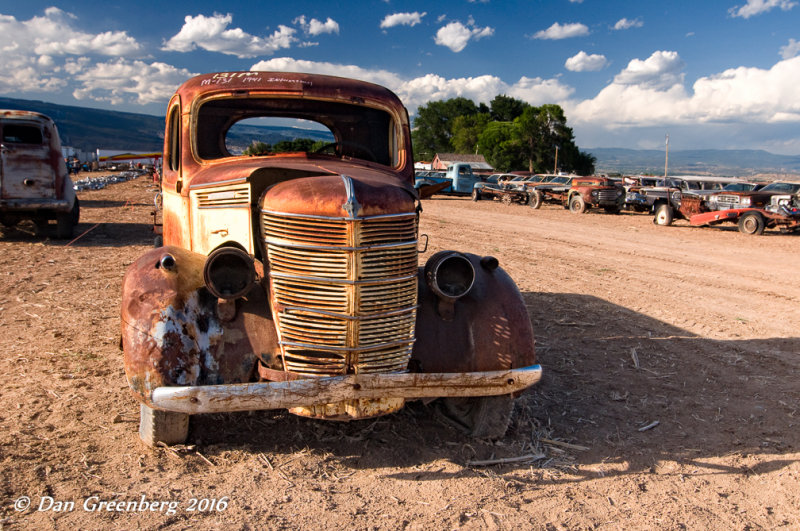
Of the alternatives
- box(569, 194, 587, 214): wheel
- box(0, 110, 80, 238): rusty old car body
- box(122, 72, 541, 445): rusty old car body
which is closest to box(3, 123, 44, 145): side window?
box(0, 110, 80, 238): rusty old car body

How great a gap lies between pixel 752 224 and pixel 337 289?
58.1 ft

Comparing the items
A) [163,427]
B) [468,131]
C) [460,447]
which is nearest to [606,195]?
[460,447]

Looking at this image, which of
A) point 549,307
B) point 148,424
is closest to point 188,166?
point 148,424

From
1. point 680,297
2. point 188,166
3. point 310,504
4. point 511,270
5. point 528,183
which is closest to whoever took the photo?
point 310,504

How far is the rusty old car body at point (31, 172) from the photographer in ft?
36.5

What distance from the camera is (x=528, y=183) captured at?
2847 cm

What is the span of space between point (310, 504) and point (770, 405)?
3.74 meters

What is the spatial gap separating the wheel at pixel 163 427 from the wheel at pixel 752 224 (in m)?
17.8

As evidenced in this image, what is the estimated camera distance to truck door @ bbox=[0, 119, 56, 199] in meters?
11.1

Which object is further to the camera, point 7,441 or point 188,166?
point 188,166

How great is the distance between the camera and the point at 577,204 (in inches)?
962

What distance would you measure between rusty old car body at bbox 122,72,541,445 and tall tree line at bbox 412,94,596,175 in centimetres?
6365

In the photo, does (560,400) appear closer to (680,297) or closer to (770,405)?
(770,405)

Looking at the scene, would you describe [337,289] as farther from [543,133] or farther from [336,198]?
[543,133]
